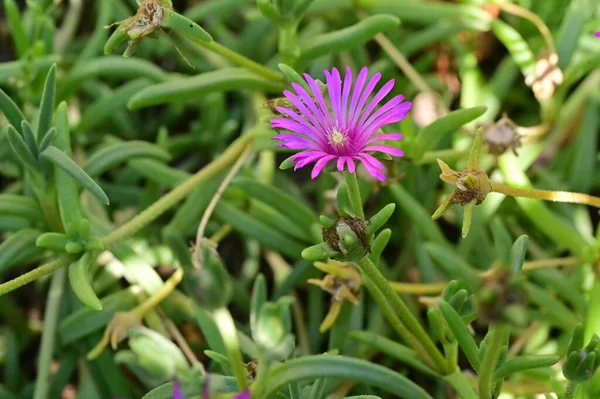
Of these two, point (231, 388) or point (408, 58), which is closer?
point (231, 388)

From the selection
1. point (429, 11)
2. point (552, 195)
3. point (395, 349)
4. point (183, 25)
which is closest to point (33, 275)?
point (183, 25)

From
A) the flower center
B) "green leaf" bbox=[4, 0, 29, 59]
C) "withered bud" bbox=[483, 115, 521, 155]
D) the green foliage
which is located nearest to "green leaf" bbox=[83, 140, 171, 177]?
the green foliage

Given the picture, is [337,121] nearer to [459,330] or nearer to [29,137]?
[459,330]

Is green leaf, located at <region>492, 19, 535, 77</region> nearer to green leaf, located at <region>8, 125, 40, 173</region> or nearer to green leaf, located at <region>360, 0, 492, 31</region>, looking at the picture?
green leaf, located at <region>360, 0, 492, 31</region>

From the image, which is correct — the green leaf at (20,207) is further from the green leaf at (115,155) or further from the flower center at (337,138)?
the flower center at (337,138)

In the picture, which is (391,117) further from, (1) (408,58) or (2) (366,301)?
(1) (408,58)

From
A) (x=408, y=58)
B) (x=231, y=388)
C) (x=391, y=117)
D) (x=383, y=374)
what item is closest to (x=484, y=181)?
(x=391, y=117)
